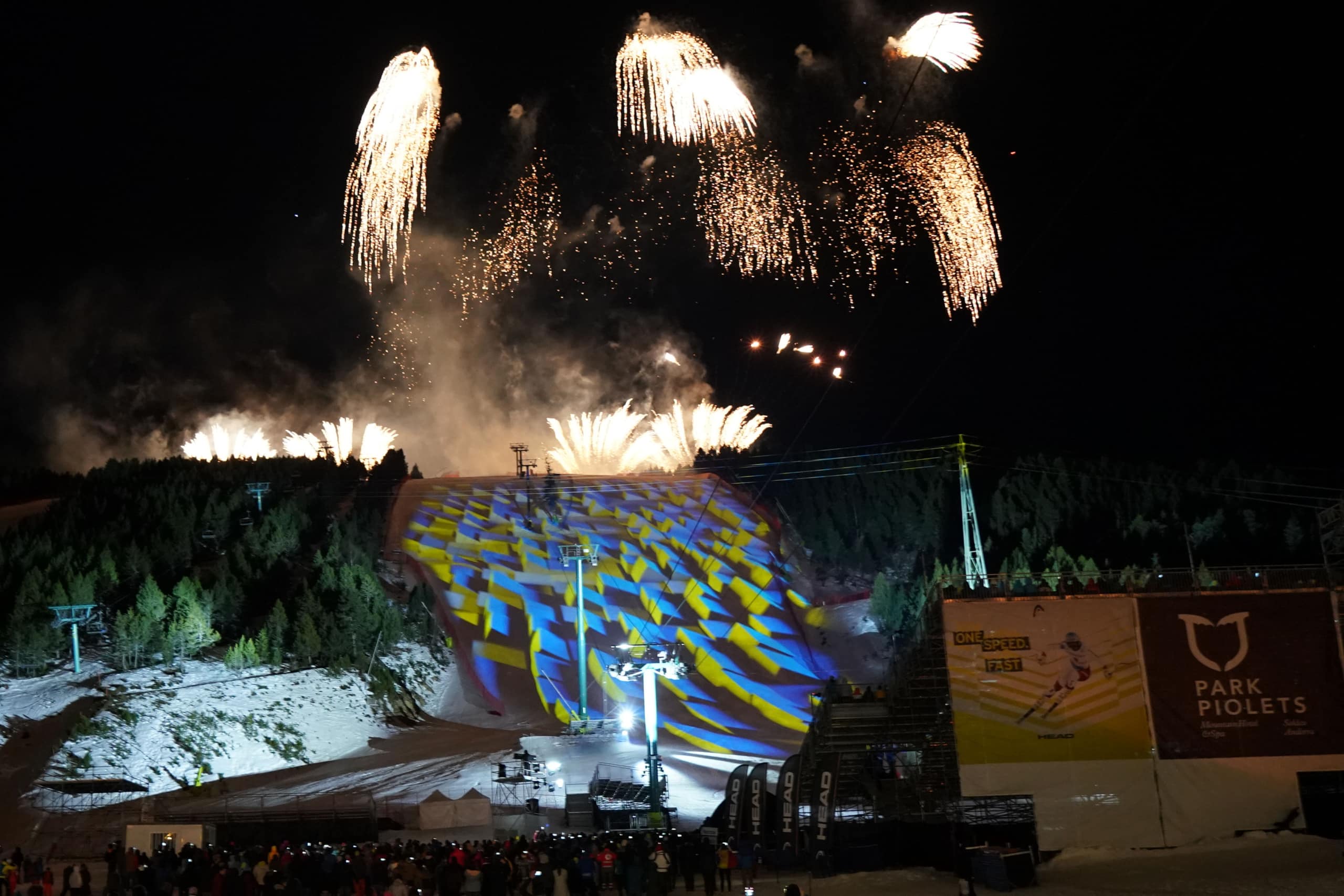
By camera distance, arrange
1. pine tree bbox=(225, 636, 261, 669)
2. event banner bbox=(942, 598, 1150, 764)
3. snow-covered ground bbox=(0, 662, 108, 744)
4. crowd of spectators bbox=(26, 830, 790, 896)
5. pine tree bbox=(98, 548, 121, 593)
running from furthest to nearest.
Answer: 1. pine tree bbox=(98, 548, 121, 593)
2. pine tree bbox=(225, 636, 261, 669)
3. snow-covered ground bbox=(0, 662, 108, 744)
4. event banner bbox=(942, 598, 1150, 764)
5. crowd of spectators bbox=(26, 830, 790, 896)

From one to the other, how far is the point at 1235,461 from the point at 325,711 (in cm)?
4043

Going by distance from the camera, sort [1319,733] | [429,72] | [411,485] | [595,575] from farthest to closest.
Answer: [411,485], [595,575], [429,72], [1319,733]

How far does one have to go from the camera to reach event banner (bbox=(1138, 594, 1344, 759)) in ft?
70.7

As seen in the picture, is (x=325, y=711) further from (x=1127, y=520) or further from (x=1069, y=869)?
(x=1127, y=520)

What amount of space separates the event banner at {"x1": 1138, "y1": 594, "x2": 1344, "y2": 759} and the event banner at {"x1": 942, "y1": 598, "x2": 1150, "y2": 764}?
464 mm

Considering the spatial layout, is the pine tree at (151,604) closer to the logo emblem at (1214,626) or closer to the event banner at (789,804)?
the event banner at (789,804)

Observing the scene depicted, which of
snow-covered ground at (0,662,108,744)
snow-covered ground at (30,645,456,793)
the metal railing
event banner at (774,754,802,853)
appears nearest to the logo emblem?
the metal railing

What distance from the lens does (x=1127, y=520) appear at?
165 feet

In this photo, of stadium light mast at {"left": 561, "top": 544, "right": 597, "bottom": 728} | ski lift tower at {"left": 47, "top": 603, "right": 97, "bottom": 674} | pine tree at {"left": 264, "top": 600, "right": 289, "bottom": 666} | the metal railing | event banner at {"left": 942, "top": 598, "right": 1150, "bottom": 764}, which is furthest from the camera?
pine tree at {"left": 264, "top": 600, "right": 289, "bottom": 666}

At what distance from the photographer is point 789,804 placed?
66.2ft

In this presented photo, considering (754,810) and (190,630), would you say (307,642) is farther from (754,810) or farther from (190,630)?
(754,810)

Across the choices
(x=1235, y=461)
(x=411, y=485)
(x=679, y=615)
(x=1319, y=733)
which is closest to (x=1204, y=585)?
(x=1319, y=733)

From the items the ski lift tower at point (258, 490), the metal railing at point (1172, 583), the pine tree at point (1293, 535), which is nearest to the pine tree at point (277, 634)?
the ski lift tower at point (258, 490)

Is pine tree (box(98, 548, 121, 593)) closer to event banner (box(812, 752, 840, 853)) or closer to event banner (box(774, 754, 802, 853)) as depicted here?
event banner (box(774, 754, 802, 853))
